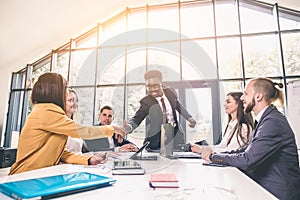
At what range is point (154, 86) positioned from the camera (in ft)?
3.48

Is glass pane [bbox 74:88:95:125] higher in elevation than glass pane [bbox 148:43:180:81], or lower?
lower

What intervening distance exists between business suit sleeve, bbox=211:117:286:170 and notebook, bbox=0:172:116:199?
25.3 inches

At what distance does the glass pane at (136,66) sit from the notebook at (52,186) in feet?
1.76

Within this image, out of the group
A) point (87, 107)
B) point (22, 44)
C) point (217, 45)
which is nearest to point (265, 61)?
point (217, 45)

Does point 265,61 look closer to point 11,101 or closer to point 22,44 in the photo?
point 22,44

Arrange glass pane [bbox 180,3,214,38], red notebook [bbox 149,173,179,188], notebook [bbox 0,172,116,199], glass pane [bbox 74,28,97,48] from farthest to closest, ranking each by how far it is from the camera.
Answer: glass pane [bbox 74,28,97,48] < glass pane [bbox 180,3,214,38] < red notebook [bbox 149,173,179,188] < notebook [bbox 0,172,116,199]

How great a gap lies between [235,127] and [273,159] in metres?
0.72

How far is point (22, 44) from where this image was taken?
483 cm

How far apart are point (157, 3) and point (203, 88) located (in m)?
4.36

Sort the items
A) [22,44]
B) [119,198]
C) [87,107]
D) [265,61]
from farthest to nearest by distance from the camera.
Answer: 1. [22,44]
2. [265,61]
3. [87,107]
4. [119,198]

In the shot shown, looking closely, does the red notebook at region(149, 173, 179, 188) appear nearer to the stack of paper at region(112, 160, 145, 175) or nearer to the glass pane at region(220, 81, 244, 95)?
the stack of paper at region(112, 160, 145, 175)

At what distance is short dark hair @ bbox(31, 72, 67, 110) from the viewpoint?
1094mm

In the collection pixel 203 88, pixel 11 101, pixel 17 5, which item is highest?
pixel 17 5

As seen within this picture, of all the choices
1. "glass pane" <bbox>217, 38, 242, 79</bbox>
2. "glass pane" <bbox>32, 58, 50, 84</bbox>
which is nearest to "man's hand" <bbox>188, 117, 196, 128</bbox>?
"glass pane" <bbox>217, 38, 242, 79</bbox>
